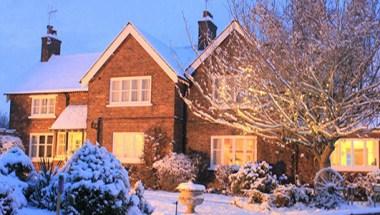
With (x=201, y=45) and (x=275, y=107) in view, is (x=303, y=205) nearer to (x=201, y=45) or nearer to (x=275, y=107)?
(x=275, y=107)

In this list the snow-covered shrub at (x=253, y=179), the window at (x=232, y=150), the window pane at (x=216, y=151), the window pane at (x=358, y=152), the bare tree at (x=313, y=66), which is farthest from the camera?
the window pane at (x=216, y=151)

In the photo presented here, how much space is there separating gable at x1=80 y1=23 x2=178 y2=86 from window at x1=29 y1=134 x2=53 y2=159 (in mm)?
5297

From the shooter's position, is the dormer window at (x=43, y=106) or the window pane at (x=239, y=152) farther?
the dormer window at (x=43, y=106)

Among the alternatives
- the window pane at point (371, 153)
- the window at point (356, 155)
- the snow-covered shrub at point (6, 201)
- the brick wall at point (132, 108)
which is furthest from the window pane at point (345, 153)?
the snow-covered shrub at point (6, 201)

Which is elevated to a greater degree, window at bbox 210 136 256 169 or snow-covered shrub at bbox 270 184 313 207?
window at bbox 210 136 256 169

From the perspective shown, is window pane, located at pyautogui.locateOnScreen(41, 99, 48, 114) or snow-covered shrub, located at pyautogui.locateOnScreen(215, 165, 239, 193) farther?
window pane, located at pyautogui.locateOnScreen(41, 99, 48, 114)

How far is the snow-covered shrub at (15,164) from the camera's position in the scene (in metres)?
11.3

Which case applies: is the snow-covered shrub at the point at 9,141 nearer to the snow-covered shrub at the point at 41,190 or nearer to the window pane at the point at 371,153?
the snow-covered shrub at the point at 41,190

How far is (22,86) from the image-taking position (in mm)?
33094

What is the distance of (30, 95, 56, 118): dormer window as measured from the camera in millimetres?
31959

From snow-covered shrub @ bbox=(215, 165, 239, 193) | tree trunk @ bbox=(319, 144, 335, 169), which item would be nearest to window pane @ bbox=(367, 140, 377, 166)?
snow-covered shrub @ bbox=(215, 165, 239, 193)

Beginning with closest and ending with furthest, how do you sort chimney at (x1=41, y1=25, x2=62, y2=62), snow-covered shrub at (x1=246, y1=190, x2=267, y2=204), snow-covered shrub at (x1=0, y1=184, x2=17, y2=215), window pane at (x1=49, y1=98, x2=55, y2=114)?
1. snow-covered shrub at (x1=0, y1=184, x2=17, y2=215)
2. snow-covered shrub at (x1=246, y1=190, x2=267, y2=204)
3. window pane at (x1=49, y1=98, x2=55, y2=114)
4. chimney at (x1=41, y1=25, x2=62, y2=62)

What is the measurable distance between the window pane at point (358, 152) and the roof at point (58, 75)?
1562 cm

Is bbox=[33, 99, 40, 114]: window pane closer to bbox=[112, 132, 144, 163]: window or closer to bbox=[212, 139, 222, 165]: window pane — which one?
bbox=[112, 132, 144, 163]: window
